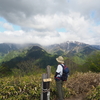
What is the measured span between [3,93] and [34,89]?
1891 mm

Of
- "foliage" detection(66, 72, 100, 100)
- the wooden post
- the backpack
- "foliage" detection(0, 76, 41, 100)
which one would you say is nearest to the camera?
the wooden post

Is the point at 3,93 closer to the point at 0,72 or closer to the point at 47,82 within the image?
the point at 47,82

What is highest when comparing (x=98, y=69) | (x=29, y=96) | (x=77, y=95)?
(x=29, y=96)

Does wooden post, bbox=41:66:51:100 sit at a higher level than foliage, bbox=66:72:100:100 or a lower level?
higher

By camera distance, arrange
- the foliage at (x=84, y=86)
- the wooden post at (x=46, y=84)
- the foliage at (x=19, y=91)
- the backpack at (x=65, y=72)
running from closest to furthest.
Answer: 1. the wooden post at (x=46, y=84)
2. the backpack at (x=65, y=72)
3. the foliage at (x=19, y=91)
4. the foliage at (x=84, y=86)

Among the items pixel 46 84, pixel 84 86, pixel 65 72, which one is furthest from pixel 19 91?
pixel 84 86

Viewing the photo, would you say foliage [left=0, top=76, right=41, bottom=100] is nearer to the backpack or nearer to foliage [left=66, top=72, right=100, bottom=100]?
the backpack

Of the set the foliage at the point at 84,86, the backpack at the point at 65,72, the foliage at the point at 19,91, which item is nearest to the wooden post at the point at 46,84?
the backpack at the point at 65,72

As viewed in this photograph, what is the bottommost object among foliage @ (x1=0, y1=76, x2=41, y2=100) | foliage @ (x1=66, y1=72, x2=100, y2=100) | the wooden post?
foliage @ (x1=66, y1=72, x2=100, y2=100)

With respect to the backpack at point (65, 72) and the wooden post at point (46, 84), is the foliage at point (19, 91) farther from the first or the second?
the backpack at point (65, 72)

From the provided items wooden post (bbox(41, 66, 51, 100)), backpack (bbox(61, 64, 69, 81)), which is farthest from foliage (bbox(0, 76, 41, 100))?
backpack (bbox(61, 64, 69, 81))

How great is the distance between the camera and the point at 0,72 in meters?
36.8

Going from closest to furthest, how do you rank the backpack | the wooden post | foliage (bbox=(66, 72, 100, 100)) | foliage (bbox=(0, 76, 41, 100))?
the wooden post → the backpack → foliage (bbox=(0, 76, 41, 100)) → foliage (bbox=(66, 72, 100, 100))

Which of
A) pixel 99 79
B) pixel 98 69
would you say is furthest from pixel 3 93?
pixel 98 69
